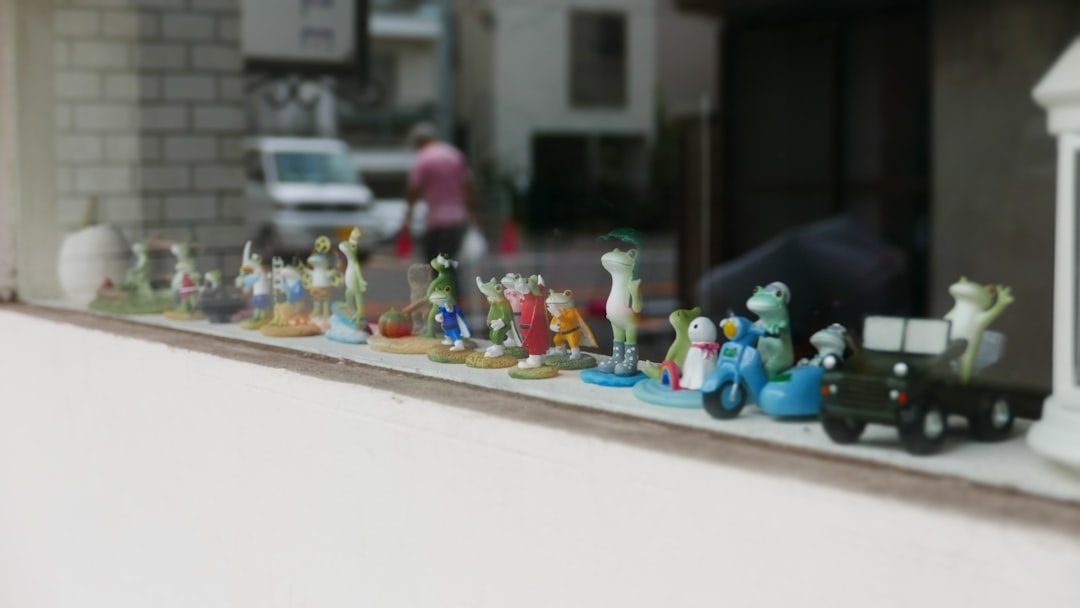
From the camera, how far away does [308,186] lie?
957 cm

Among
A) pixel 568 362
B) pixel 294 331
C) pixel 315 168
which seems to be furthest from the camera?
pixel 315 168

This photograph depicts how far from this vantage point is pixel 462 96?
13.6 metres

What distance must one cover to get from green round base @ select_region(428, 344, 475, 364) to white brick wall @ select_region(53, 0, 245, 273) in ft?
3.90

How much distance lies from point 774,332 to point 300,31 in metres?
3.76

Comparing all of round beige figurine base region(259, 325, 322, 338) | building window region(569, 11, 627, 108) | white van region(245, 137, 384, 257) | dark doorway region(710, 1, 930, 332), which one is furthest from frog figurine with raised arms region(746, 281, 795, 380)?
building window region(569, 11, 627, 108)

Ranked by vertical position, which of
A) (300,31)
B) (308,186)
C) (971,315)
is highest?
(300,31)

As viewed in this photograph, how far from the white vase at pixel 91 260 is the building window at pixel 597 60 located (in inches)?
318

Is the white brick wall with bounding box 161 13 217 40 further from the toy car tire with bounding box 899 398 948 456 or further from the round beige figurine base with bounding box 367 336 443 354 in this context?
the toy car tire with bounding box 899 398 948 456

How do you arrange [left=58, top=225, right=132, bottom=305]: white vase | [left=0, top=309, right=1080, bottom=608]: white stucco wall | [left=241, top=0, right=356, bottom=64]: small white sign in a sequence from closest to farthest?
[left=0, top=309, right=1080, bottom=608]: white stucco wall
[left=58, top=225, right=132, bottom=305]: white vase
[left=241, top=0, right=356, bottom=64]: small white sign

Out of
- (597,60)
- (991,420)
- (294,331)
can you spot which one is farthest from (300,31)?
(597,60)

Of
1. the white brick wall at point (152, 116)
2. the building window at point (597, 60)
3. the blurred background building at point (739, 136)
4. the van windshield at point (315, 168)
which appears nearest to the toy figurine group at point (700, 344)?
the blurred background building at point (739, 136)

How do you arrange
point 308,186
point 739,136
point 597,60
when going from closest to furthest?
point 739,136
point 308,186
point 597,60

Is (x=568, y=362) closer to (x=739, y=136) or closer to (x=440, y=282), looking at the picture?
(x=440, y=282)

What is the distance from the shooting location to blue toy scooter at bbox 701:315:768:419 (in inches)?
51.3
